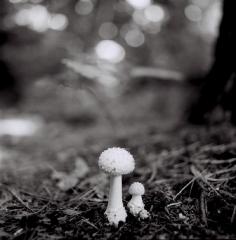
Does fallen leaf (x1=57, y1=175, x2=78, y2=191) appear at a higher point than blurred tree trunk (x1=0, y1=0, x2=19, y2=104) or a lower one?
lower

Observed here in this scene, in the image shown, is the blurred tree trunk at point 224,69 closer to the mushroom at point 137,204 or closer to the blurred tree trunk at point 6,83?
the mushroom at point 137,204

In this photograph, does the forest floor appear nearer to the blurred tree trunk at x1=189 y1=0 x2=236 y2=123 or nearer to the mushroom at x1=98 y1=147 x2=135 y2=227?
the mushroom at x1=98 y1=147 x2=135 y2=227

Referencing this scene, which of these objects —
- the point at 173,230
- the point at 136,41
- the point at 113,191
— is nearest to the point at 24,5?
the point at 136,41

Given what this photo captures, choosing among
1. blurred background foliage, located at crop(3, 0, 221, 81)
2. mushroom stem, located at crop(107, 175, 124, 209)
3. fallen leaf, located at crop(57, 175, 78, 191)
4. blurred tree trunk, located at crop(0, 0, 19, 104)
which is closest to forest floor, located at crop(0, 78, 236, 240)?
fallen leaf, located at crop(57, 175, 78, 191)

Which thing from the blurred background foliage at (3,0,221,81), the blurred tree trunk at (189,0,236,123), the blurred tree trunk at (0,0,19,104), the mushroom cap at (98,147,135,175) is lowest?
the mushroom cap at (98,147,135,175)

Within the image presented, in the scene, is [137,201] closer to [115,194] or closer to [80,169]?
[115,194]

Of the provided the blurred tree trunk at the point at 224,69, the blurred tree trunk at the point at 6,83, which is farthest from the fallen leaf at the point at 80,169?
the blurred tree trunk at the point at 6,83
